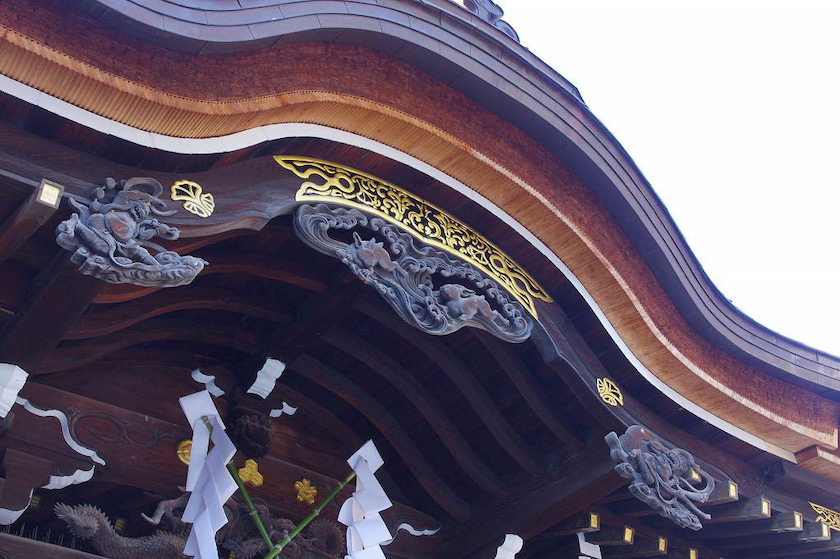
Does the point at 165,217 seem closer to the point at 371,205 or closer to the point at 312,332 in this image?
the point at 371,205

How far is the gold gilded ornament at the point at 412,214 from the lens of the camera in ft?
17.5

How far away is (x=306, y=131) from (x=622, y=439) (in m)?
2.84

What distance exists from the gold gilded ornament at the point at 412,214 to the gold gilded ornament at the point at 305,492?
2068 mm

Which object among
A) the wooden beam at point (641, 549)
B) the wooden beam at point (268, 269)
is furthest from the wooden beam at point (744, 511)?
the wooden beam at point (268, 269)

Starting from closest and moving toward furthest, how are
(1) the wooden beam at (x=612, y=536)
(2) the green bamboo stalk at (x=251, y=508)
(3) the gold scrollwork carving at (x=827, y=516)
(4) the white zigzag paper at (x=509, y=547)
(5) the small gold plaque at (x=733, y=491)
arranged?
1. (2) the green bamboo stalk at (x=251, y=508)
2. (5) the small gold plaque at (x=733, y=491)
3. (4) the white zigzag paper at (x=509, y=547)
4. (1) the wooden beam at (x=612, y=536)
5. (3) the gold scrollwork carving at (x=827, y=516)

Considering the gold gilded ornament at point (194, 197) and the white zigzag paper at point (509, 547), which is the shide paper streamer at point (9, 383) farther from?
the white zigzag paper at point (509, 547)

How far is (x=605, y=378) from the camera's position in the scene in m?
6.42

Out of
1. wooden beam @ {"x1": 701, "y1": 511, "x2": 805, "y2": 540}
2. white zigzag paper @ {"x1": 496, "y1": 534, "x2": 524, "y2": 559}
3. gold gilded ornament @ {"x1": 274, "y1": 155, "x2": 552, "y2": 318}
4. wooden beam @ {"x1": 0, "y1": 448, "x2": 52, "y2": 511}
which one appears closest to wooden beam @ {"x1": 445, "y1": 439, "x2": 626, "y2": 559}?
white zigzag paper @ {"x1": 496, "y1": 534, "x2": 524, "y2": 559}

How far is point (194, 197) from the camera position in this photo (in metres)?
4.83

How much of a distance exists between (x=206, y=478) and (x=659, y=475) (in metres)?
2.84

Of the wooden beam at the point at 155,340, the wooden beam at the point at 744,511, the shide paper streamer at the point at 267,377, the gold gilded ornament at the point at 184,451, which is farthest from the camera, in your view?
the wooden beam at the point at 744,511

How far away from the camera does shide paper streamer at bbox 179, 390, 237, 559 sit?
17.4 ft

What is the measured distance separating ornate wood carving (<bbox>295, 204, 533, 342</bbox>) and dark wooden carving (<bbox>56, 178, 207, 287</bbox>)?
2.67ft

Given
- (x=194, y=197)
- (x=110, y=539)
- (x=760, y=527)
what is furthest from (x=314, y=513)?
(x=760, y=527)
